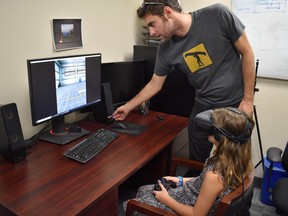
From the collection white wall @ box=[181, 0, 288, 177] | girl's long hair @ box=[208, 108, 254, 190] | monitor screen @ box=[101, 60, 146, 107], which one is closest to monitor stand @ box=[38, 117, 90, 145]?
monitor screen @ box=[101, 60, 146, 107]

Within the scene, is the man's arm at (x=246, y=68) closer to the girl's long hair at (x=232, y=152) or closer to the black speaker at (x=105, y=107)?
the girl's long hair at (x=232, y=152)

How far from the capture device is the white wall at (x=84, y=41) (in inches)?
60.1

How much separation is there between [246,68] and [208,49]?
252 mm

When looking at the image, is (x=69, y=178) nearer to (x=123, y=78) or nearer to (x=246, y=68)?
(x=123, y=78)

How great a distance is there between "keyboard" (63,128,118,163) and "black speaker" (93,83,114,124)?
0.61 feet

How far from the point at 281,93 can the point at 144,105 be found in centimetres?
115

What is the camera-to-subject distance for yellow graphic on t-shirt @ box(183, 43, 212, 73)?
1.71m

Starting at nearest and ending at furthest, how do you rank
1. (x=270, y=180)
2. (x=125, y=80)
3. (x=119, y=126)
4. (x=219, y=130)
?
1. (x=219, y=130)
2. (x=119, y=126)
3. (x=125, y=80)
4. (x=270, y=180)

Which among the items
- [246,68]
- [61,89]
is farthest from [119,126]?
[246,68]

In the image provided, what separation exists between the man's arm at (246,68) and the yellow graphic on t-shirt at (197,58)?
19 centimetres

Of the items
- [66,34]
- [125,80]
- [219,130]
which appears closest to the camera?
[219,130]

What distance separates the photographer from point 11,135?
4.56ft

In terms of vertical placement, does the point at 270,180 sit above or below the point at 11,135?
below

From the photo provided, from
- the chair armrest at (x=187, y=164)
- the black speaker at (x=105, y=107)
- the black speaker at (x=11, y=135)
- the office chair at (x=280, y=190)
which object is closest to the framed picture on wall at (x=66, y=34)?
the black speaker at (x=105, y=107)
